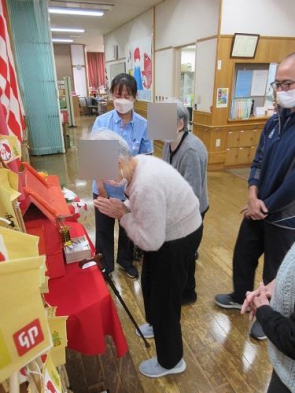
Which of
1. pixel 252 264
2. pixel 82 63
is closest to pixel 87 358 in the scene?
pixel 252 264

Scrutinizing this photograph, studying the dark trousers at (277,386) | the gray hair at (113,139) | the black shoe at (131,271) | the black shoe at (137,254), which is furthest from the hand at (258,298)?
the black shoe at (137,254)

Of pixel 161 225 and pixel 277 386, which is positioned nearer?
pixel 277 386

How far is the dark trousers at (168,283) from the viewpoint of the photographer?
1.18m

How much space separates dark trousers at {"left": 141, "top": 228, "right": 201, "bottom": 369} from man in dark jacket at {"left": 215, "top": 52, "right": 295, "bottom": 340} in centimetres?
49

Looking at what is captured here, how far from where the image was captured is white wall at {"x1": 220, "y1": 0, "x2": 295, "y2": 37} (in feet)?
13.0

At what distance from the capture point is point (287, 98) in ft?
4.40

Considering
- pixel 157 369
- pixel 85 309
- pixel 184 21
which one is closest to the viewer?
pixel 85 309

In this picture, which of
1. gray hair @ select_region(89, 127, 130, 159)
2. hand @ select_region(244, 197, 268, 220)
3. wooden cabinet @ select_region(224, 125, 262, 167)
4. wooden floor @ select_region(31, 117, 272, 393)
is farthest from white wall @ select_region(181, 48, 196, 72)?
gray hair @ select_region(89, 127, 130, 159)

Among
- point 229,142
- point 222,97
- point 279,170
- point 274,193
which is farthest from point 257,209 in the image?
point 229,142

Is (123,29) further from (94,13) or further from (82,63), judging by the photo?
(82,63)

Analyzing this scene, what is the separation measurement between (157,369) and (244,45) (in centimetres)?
440

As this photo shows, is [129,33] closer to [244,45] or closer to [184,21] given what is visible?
[184,21]

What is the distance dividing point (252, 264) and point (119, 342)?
98 cm

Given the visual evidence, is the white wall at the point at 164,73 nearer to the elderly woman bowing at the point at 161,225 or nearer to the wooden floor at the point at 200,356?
the wooden floor at the point at 200,356
